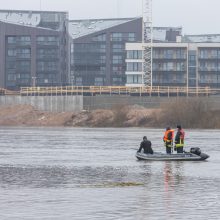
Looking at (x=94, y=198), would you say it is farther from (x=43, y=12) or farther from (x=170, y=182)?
(x=43, y=12)

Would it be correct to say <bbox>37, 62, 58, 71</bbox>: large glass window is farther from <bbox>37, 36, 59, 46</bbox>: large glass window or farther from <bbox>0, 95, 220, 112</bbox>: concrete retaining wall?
<bbox>0, 95, 220, 112</bbox>: concrete retaining wall

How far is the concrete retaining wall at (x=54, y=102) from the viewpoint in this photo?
5453 inches

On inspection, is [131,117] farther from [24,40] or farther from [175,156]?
[175,156]

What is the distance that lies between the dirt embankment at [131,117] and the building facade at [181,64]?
43664 mm

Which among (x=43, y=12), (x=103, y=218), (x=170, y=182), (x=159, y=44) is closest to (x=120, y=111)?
(x=159, y=44)

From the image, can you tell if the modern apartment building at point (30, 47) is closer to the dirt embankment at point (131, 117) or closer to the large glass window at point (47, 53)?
the large glass window at point (47, 53)

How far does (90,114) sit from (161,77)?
49.0m

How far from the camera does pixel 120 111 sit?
13150 cm

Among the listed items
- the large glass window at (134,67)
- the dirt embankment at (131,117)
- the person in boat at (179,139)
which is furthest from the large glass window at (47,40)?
the person in boat at (179,139)

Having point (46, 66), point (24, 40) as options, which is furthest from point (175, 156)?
point (46, 66)

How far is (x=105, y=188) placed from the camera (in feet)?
112

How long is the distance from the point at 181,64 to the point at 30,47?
114 ft

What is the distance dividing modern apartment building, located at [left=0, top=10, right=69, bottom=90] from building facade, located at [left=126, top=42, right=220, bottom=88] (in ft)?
71.5

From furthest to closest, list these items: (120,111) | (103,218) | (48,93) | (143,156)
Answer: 1. (48,93)
2. (120,111)
3. (143,156)
4. (103,218)
